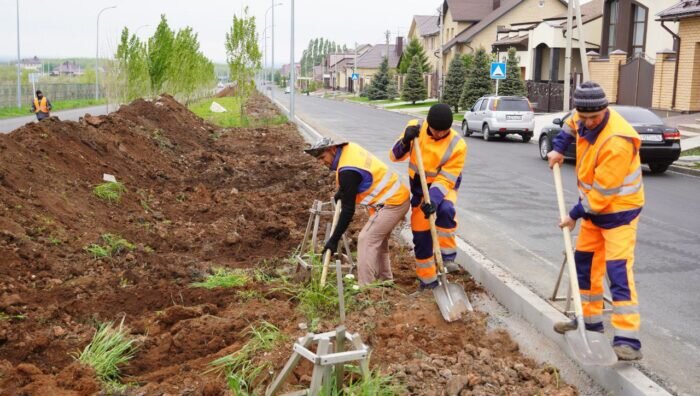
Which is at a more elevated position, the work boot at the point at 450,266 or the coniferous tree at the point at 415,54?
the coniferous tree at the point at 415,54

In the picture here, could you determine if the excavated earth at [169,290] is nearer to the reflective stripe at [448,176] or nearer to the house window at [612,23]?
the reflective stripe at [448,176]

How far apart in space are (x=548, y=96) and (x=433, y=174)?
34206mm

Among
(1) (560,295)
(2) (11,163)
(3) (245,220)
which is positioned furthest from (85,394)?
(2) (11,163)

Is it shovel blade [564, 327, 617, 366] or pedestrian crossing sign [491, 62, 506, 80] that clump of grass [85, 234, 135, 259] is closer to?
shovel blade [564, 327, 617, 366]

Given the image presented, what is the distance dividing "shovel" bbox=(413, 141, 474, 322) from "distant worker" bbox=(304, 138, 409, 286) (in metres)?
0.37

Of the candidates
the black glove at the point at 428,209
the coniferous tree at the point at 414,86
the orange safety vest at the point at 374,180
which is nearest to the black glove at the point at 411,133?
the orange safety vest at the point at 374,180

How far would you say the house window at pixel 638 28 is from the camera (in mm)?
35469

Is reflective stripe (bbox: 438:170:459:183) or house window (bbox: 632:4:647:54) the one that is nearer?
reflective stripe (bbox: 438:170:459:183)

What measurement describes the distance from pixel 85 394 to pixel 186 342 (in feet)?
3.27

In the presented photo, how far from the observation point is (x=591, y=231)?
5031mm

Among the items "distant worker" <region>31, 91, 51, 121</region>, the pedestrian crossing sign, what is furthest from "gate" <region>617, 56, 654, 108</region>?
"distant worker" <region>31, 91, 51, 121</region>

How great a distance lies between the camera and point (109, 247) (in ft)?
26.3

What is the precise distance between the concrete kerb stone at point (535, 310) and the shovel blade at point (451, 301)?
1.50 feet

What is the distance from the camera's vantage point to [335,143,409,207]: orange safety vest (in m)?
6.01
